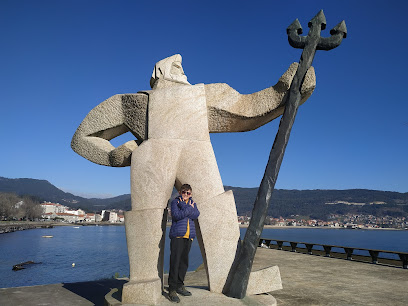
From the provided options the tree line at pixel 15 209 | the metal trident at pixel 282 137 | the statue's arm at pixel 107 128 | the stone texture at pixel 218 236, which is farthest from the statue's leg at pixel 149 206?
the tree line at pixel 15 209

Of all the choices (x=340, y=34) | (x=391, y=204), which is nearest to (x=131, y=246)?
(x=340, y=34)

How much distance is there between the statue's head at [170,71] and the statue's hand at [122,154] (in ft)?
3.32

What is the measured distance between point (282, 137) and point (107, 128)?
241 cm

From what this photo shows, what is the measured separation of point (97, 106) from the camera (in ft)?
16.9

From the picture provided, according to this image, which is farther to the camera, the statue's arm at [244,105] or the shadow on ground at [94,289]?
the shadow on ground at [94,289]

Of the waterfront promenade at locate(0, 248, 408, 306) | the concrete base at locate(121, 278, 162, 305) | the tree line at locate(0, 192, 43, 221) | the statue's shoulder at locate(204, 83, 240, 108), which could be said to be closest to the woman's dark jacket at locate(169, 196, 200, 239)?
the concrete base at locate(121, 278, 162, 305)

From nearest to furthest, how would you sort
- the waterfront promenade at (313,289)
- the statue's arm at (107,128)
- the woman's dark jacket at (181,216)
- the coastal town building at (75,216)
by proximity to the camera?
the woman's dark jacket at (181,216), the statue's arm at (107,128), the waterfront promenade at (313,289), the coastal town building at (75,216)

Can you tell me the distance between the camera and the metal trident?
432cm

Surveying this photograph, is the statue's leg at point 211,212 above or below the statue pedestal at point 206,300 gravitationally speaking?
above

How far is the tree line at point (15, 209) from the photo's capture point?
84.5 metres

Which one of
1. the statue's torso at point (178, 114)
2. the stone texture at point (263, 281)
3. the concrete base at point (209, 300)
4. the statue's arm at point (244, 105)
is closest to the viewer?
the concrete base at point (209, 300)

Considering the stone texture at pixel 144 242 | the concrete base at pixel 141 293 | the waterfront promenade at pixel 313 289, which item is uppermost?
the stone texture at pixel 144 242

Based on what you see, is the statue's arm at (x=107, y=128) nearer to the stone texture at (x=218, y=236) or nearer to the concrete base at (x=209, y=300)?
the stone texture at (x=218, y=236)

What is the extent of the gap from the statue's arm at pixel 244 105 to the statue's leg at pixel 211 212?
1.62ft
